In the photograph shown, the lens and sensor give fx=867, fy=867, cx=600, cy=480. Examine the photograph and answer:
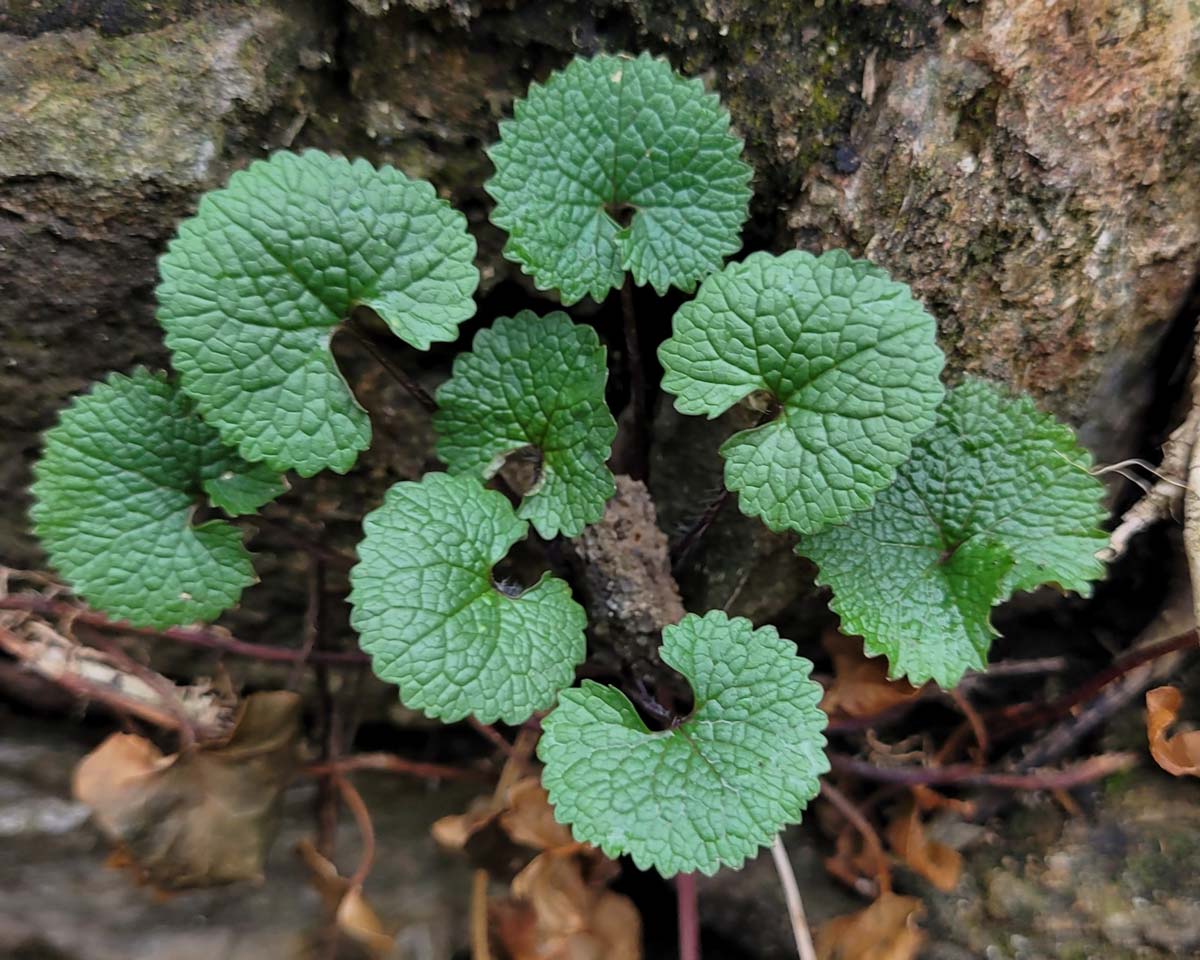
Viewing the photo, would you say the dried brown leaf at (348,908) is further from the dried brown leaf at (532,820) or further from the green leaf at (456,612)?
the green leaf at (456,612)

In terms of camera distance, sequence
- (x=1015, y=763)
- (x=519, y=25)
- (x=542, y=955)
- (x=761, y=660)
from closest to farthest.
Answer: (x=761, y=660), (x=519, y=25), (x=542, y=955), (x=1015, y=763)

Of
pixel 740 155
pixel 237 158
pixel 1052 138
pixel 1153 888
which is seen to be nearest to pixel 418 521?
pixel 237 158

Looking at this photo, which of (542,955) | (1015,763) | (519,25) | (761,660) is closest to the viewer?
(761,660)

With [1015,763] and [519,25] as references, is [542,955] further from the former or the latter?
[519,25]

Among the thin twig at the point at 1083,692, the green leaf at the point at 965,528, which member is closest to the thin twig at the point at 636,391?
the green leaf at the point at 965,528

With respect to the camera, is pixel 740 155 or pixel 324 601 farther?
pixel 324 601

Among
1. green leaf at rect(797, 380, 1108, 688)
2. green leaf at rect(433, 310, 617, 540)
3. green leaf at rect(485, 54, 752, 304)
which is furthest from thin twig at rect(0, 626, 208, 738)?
green leaf at rect(797, 380, 1108, 688)

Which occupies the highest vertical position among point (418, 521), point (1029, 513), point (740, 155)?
point (740, 155)

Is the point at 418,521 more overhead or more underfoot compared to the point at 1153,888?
more overhead
